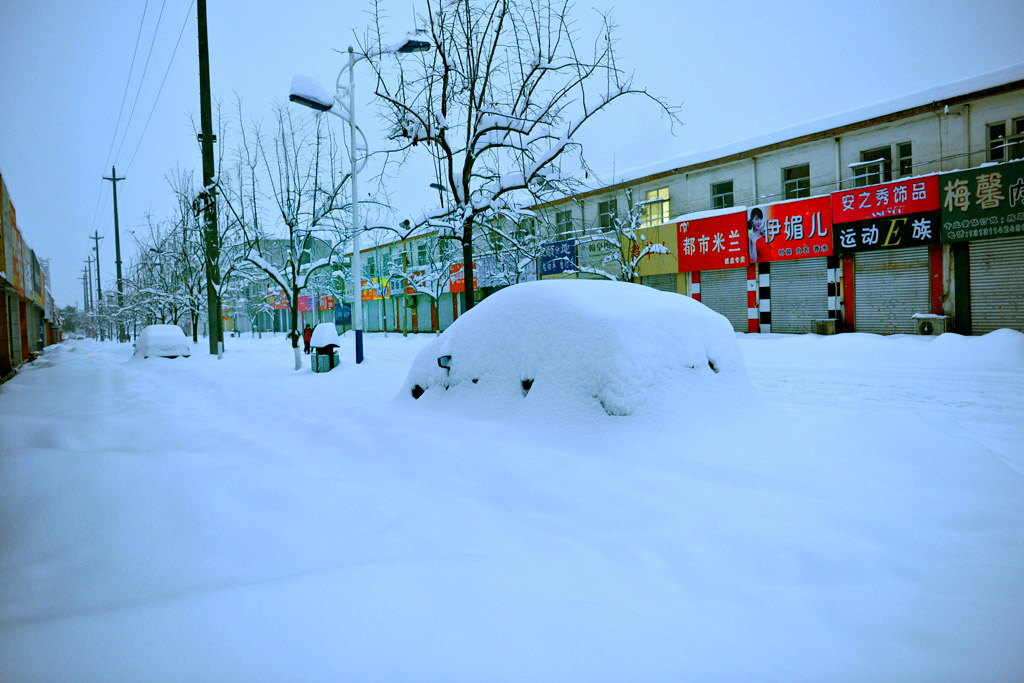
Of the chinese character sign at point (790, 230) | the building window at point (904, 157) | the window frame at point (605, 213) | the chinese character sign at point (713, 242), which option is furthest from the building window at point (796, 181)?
the window frame at point (605, 213)

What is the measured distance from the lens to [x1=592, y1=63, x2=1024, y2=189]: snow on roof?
1470 cm

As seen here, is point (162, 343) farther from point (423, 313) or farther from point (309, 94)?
point (423, 313)

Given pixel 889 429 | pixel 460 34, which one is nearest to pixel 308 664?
pixel 889 429

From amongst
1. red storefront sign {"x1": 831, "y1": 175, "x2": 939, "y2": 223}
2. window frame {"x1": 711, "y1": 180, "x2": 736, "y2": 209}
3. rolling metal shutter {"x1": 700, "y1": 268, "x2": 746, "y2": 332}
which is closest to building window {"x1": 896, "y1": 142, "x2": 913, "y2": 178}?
red storefront sign {"x1": 831, "y1": 175, "x2": 939, "y2": 223}

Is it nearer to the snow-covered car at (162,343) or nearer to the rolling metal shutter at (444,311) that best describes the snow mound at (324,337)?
the snow-covered car at (162,343)

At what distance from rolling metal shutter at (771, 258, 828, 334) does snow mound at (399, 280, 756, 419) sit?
49.6 ft

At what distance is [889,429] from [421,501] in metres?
3.98

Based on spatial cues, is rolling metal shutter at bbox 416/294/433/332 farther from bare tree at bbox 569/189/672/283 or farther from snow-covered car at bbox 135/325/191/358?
snow-covered car at bbox 135/325/191/358

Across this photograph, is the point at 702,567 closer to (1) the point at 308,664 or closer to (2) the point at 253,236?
(1) the point at 308,664

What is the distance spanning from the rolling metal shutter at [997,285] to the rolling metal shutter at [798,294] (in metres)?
3.90

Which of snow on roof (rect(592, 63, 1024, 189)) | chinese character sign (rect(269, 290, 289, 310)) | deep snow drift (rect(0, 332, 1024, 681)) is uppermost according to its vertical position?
snow on roof (rect(592, 63, 1024, 189))

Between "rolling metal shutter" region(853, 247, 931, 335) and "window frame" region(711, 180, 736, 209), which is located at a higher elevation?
"window frame" region(711, 180, 736, 209)

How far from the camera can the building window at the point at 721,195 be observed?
20641 millimetres

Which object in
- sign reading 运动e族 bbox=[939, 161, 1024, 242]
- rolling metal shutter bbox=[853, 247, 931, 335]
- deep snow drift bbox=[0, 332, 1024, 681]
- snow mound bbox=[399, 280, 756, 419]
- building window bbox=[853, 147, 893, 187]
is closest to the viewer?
deep snow drift bbox=[0, 332, 1024, 681]
